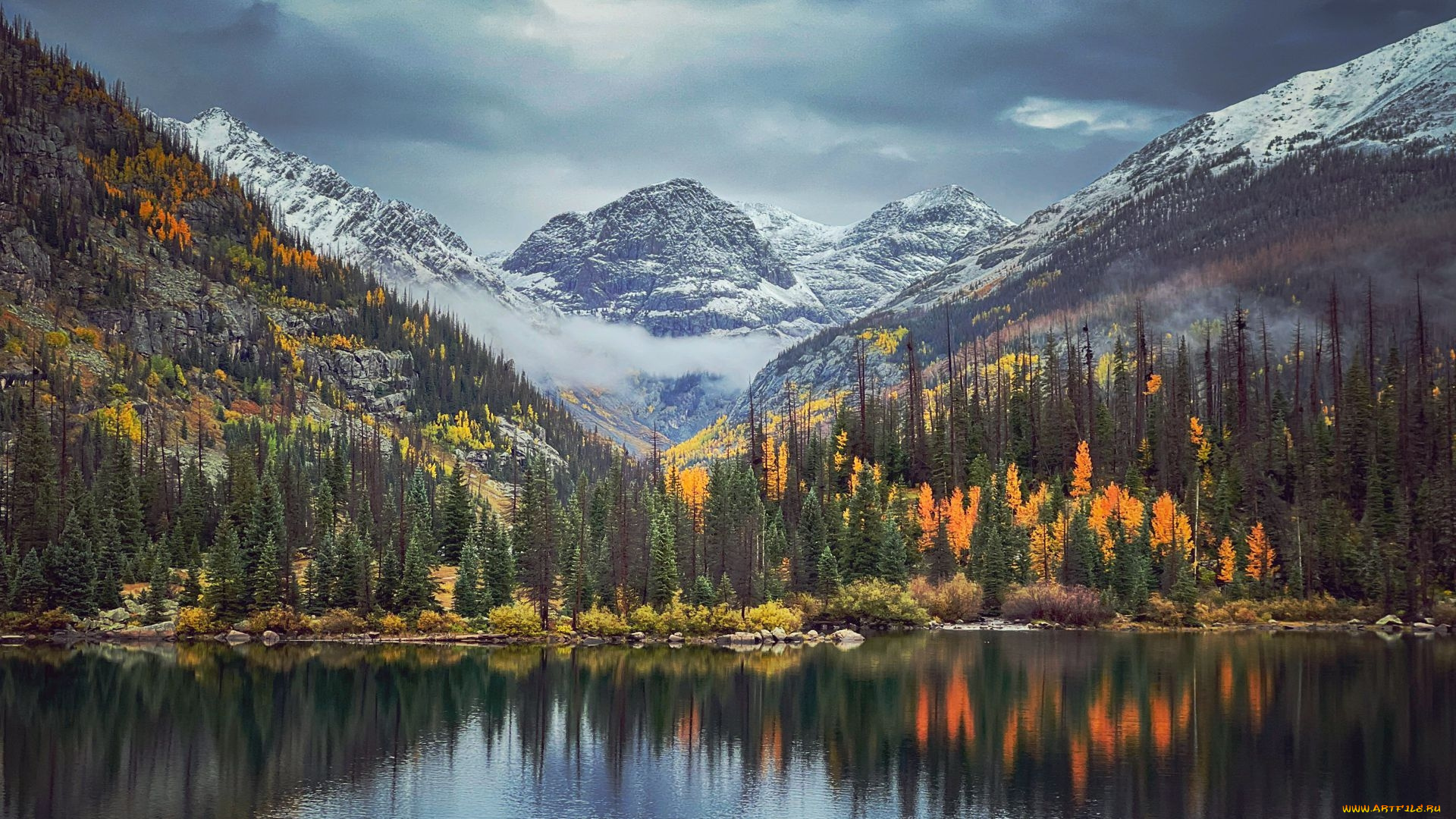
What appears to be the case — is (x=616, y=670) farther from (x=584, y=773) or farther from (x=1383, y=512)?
(x=1383, y=512)

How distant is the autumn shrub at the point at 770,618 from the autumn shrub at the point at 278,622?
40864mm

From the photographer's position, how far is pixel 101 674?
86.1 metres

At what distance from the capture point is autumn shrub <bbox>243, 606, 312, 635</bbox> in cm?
11319

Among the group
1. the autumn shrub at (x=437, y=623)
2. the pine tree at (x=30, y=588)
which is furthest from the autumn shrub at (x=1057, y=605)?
the pine tree at (x=30, y=588)

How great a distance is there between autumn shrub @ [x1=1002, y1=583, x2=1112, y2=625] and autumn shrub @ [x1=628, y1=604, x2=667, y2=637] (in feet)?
119

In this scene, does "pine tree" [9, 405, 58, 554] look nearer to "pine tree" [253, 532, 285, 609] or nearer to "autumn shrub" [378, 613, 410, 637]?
"pine tree" [253, 532, 285, 609]

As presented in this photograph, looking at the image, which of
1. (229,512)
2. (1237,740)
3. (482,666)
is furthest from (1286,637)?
(229,512)

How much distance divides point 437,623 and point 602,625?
15.6m

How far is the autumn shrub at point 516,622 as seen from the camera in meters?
113

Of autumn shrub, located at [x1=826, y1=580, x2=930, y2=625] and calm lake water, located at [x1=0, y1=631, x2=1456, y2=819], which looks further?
autumn shrub, located at [x1=826, y1=580, x2=930, y2=625]

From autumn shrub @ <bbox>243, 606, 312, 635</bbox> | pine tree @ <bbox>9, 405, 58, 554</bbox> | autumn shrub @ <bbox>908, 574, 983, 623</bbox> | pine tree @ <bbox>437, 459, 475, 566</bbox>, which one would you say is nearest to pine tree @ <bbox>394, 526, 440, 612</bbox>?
autumn shrub @ <bbox>243, 606, 312, 635</bbox>

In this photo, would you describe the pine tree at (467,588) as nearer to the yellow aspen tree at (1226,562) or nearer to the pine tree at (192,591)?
the pine tree at (192,591)

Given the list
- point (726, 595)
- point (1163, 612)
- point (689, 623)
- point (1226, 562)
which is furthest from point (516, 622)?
point (1226, 562)

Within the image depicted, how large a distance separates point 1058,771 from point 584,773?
21.3m
